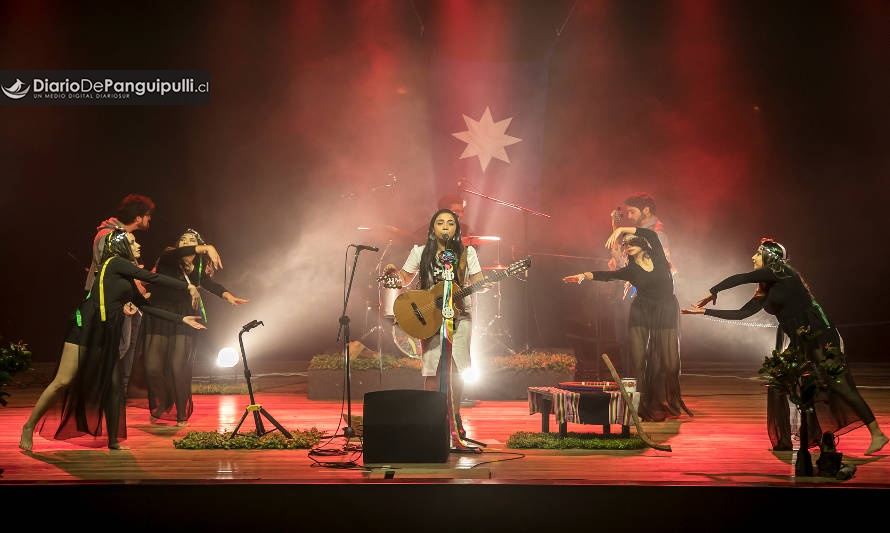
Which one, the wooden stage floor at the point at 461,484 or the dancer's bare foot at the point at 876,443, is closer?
the wooden stage floor at the point at 461,484

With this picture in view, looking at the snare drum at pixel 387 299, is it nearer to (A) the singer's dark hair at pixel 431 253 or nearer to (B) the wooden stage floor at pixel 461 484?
(B) the wooden stage floor at pixel 461 484

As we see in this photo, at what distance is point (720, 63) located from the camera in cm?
1193

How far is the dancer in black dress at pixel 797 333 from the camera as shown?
6.14m

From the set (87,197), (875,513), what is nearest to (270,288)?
(87,197)

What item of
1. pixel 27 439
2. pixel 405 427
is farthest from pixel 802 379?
pixel 27 439

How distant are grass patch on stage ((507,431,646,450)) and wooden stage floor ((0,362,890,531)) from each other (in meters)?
0.10

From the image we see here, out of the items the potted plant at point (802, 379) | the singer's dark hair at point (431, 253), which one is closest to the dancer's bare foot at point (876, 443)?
the potted plant at point (802, 379)

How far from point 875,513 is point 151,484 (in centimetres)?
371

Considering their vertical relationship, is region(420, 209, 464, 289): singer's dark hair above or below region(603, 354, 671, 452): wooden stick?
above

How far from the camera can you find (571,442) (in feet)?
21.7

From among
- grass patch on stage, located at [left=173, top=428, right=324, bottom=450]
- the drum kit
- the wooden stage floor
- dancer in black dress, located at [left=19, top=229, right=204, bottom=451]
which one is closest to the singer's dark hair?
the wooden stage floor

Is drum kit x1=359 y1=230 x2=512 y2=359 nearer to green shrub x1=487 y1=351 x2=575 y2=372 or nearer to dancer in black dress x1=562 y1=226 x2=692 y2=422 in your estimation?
green shrub x1=487 y1=351 x2=575 y2=372

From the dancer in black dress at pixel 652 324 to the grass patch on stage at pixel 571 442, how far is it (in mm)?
1412

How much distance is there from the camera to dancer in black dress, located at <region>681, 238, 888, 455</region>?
614 cm
